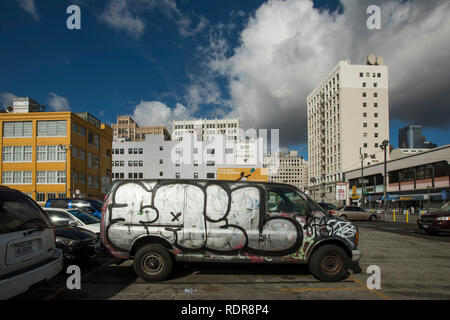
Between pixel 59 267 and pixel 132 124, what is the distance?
152642 millimetres

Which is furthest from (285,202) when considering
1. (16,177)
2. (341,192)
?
(16,177)

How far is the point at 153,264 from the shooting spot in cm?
562

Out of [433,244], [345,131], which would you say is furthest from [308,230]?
[345,131]

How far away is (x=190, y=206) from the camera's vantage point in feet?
18.7

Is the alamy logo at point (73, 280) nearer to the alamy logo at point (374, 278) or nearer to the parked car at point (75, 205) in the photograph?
the alamy logo at point (374, 278)

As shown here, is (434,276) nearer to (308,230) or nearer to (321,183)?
(308,230)

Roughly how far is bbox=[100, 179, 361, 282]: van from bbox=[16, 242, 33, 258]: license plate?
1.70 meters

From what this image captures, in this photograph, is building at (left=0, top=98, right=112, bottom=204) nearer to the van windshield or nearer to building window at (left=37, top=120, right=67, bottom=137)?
building window at (left=37, top=120, right=67, bottom=137)

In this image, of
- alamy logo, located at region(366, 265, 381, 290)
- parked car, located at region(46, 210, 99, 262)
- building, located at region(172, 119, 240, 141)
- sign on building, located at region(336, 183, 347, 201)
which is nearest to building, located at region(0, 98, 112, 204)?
sign on building, located at region(336, 183, 347, 201)

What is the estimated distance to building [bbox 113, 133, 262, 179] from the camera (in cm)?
7244

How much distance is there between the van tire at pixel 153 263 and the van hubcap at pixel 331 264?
3.16m

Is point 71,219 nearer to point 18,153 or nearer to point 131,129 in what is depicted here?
point 18,153

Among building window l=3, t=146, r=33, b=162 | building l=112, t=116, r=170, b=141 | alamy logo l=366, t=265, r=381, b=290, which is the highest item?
building l=112, t=116, r=170, b=141

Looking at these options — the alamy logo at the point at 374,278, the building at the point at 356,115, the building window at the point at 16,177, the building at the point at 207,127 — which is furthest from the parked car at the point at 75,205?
the building at the point at 207,127
